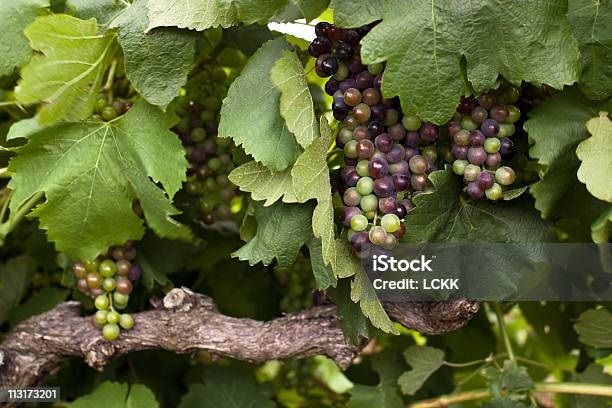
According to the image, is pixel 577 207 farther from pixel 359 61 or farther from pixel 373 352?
pixel 373 352

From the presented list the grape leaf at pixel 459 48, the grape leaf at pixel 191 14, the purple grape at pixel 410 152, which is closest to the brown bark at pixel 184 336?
the purple grape at pixel 410 152

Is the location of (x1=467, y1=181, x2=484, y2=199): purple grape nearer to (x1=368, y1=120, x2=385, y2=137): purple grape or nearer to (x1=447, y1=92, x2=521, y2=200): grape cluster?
(x1=447, y1=92, x2=521, y2=200): grape cluster

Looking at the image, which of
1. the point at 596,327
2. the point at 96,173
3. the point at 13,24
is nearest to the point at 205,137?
the point at 96,173

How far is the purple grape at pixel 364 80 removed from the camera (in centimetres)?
98

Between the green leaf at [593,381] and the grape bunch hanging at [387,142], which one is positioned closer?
the grape bunch hanging at [387,142]

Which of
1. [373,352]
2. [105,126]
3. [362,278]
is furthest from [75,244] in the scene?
[373,352]

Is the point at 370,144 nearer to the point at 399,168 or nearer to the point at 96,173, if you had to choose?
the point at 399,168

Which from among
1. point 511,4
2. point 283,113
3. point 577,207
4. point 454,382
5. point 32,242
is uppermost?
point 511,4

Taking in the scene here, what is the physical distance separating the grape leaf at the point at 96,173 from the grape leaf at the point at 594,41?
57 centimetres

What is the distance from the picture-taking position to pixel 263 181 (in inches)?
40.7

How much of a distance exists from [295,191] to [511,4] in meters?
0.35

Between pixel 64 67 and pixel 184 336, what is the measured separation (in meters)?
0.46

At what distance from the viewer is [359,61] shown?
997 millimetres

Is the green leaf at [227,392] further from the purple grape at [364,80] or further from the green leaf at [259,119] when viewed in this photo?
the purple grape at [364,80]
